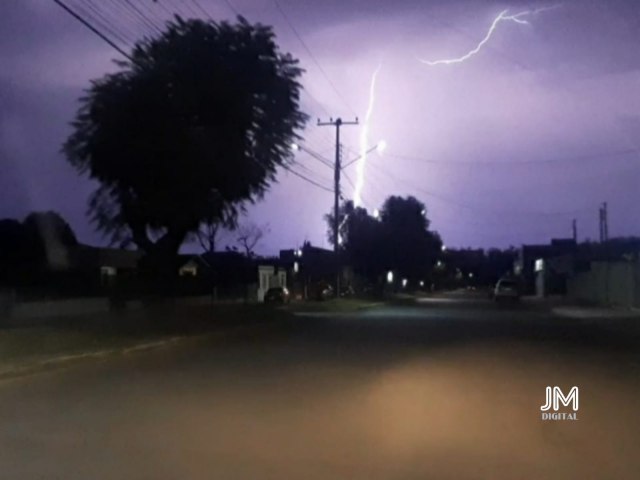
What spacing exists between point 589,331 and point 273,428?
25.4 m

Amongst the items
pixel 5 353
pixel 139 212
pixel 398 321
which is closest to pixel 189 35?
pixel 139 212

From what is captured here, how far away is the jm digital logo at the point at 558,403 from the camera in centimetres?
1483

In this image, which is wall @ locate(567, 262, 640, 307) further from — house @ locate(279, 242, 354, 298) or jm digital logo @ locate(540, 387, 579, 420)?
jm digital logo @ locate(540, 387, 579, 420)

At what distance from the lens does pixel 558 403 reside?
16219 mm

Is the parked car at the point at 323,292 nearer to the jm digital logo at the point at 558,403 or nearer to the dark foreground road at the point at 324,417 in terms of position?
the dark foreground road at the point at 324,417

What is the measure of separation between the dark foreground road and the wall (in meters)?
33.1

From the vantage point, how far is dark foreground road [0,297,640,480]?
10945 mm

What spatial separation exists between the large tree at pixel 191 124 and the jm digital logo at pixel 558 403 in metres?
26.8

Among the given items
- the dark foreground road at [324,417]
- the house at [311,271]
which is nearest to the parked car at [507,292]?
the house at [311,271]

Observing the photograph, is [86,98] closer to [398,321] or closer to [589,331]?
[398,321]

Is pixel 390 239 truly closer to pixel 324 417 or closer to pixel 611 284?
pixel 611 284

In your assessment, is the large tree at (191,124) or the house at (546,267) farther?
the house at (546,267)

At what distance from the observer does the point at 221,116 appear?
44625 millimetres

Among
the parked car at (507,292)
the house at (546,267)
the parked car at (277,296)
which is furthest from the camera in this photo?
the house at (546,267)
